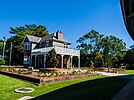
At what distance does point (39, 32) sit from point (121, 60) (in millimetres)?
29328

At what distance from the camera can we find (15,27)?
53.1 meters

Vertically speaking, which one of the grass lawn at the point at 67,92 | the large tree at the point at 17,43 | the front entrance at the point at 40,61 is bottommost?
the grass lawn at the point at 67,92

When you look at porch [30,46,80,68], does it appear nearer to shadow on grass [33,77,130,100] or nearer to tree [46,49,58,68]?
tree [46,49,58,68]

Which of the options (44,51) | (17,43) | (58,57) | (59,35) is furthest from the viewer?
(17,43)

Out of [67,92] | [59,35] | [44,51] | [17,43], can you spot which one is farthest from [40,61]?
[67,92]

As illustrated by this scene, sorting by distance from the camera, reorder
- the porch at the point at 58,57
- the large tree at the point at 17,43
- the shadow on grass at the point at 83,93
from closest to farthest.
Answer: the shadow on grass at the point at 83,93 < the porch at the point at 58,57 < the large tree at the point at 17,43

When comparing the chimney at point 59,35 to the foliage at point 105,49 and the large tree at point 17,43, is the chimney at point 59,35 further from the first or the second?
the large tree at point 17,43

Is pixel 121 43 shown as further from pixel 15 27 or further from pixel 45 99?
pixel 45 99

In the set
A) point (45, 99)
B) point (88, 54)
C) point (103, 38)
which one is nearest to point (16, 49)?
point (88, 54)

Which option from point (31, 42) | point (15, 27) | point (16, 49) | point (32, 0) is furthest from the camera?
point (15, 27)

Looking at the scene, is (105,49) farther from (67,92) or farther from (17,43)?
(67,92)

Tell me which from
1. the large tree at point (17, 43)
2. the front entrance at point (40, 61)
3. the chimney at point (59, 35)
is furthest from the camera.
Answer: the large tree at point (17, 43)

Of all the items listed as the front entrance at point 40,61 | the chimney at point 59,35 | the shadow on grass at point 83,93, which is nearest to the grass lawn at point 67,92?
the shadow on grass at point 83,93

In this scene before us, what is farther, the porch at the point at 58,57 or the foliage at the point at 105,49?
the foliage at the point at 105,49
